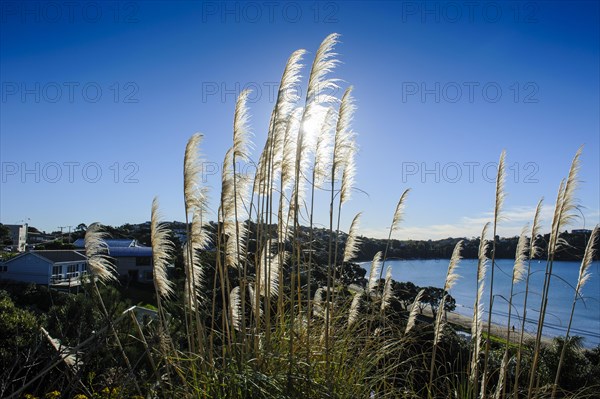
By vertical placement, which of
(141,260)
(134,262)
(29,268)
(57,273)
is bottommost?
(57,273)

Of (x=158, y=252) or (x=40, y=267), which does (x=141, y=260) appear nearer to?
(x=40, y=267)

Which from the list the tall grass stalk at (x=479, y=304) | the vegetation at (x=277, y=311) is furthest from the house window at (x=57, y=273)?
the tall grass stalk at (x=479, y=304)

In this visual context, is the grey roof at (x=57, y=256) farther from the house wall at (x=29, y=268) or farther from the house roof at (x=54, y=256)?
the house wall at (x=29, y=268)

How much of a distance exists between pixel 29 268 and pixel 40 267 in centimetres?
103

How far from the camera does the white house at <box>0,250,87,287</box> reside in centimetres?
3472

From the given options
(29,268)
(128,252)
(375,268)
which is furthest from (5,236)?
(375,268)

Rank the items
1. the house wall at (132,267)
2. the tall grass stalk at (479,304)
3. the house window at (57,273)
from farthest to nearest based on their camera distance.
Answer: the house wall at (132,267) → the house window at (57,273) → the tall grass stalk at (479,304)

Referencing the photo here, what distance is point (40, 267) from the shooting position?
115 feet

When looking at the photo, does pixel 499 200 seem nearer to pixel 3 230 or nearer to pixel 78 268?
pixel 78 268

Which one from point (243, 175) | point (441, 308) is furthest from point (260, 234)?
point (441, 308)

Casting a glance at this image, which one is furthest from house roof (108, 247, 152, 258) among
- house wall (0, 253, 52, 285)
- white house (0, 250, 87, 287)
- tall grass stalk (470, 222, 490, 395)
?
tall grass stalk (470, 222, 490, 395)

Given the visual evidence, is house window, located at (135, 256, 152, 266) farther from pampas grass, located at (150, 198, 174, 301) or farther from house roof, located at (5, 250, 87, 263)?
pampas grass, located at (150, 198, 174, 301)

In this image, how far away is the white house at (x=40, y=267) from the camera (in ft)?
114

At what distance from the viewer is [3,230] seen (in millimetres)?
58656
